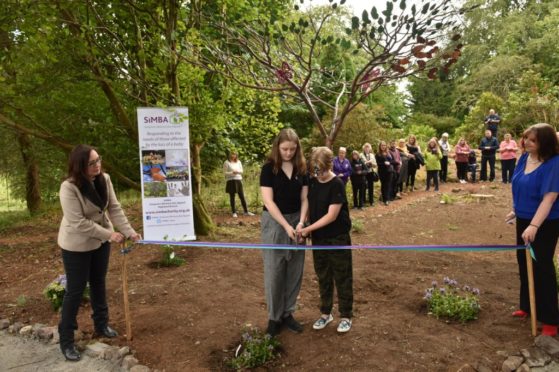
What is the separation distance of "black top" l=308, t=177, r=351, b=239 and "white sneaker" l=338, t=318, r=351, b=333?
2.73ft

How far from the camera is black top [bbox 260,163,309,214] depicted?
151 inches

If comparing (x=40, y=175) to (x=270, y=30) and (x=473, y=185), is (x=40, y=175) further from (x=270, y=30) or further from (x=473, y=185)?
(x=473, y=185)

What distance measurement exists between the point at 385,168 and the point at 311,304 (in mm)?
8040

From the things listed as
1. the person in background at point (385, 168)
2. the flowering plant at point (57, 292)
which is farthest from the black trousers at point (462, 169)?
the flowering plant at point (57, 292)

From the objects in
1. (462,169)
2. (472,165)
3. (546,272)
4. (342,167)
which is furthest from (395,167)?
(546,272)

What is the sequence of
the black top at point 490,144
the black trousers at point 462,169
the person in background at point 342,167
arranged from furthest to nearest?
the black trousers at point 462,169 → the black top at point 490,144 → the person in background at point 342,167

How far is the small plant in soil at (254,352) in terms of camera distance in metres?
3.69

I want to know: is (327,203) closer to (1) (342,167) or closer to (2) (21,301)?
(2) (21,301)

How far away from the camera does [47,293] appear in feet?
16.7

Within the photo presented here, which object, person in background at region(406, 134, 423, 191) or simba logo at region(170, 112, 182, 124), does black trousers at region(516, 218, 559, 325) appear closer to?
simba logo at region(170, 112, 182, 124)

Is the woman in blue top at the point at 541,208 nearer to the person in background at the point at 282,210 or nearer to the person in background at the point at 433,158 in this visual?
the person in background at the point at 282,210

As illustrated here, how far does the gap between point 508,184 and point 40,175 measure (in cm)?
1523

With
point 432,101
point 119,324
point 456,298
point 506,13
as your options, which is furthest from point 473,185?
point 506,13

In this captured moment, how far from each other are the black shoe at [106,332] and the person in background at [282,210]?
1.57m
